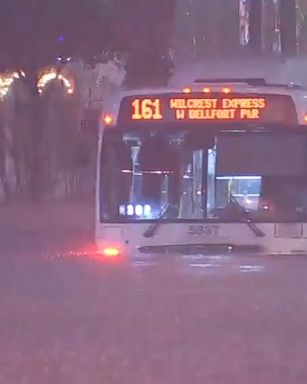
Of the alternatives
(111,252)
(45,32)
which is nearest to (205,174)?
(111,252)

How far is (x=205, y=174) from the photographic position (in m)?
17.8

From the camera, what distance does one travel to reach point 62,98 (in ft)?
169

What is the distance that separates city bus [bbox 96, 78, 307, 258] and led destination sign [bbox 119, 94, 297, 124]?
13mm

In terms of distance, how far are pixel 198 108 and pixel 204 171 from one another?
0.96 meters

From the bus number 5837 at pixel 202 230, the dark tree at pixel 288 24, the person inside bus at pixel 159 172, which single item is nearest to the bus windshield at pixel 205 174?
the person inside bus at pixel 159 172

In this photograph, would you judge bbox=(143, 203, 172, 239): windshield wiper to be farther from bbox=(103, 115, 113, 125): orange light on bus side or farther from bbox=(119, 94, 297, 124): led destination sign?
bbox=(103, 115, 113, 125): orange light on bus side

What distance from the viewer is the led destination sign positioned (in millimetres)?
18078

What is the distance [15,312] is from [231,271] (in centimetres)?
437

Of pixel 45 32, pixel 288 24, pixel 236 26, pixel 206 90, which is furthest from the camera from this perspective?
pixel 45 32

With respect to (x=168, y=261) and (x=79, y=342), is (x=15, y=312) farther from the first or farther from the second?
(x=168, y=261)

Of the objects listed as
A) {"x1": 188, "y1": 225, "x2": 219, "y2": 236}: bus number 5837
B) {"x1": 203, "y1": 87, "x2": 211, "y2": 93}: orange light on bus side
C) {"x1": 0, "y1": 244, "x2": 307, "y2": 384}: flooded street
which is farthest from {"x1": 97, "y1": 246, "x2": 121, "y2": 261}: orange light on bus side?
{"x1": 203, "y1": 87, "x2": 211, "y2": 93}: orange light on bus side

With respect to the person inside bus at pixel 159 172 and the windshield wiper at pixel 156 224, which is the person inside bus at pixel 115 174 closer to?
the person inside bus at pixel 159 172

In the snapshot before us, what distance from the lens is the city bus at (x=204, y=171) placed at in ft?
58.3

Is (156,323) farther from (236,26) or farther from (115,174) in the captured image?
(236,26)
